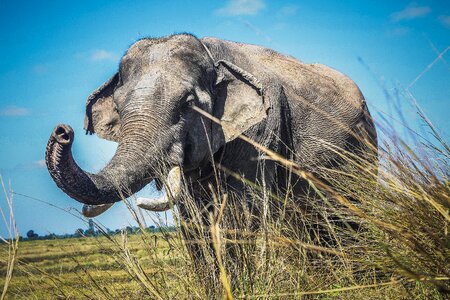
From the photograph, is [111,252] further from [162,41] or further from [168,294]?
[162,41]

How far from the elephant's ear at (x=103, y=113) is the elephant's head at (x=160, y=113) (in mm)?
12

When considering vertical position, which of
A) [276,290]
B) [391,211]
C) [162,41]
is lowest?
[276,290]

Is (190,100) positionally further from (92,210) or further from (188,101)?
(92,210)

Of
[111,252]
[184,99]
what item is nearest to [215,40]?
[184,99]

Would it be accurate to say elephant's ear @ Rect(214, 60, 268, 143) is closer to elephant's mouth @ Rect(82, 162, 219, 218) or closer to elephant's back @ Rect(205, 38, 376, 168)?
elephant's back @ Rect(205, 38, 376, 168)

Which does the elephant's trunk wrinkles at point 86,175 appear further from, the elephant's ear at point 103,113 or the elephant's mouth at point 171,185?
the elephant's ear at point 103,113

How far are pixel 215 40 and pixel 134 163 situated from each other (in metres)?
2.42

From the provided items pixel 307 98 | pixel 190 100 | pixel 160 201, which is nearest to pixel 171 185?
pixel 160 201

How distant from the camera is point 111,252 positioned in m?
3.69

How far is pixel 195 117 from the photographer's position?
561cm

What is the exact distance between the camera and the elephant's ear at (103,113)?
20.9 ft

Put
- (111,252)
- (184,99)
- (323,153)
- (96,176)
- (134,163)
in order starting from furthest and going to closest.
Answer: (323,153) → (184,99) → (134,163) → (96,176) → (111,252)

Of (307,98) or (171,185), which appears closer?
(171,185)

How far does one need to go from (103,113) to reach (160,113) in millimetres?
1548
